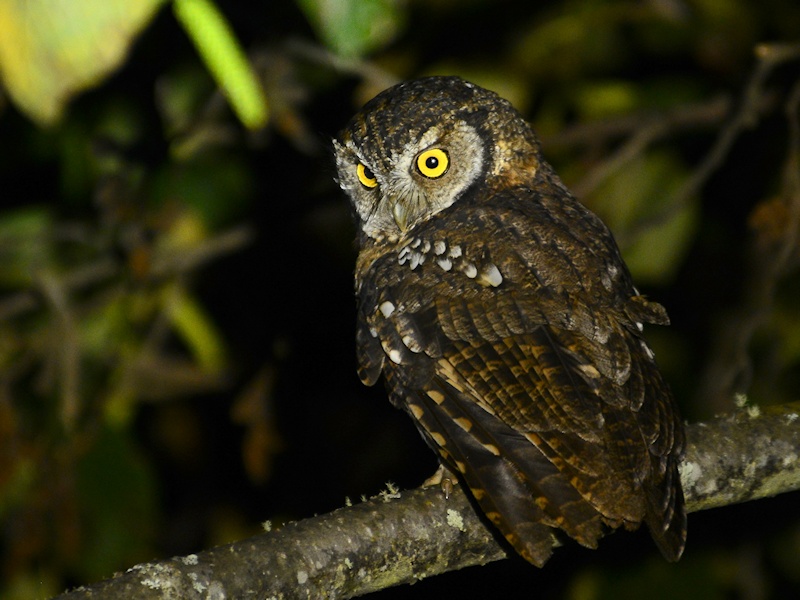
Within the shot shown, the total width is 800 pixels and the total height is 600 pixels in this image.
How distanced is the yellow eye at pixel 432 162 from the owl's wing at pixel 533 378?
0.34m

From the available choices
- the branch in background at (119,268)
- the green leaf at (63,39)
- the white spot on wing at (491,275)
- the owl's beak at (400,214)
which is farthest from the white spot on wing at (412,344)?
the branch in background at (119,268)

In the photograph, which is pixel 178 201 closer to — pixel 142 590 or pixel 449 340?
pixel 449 340

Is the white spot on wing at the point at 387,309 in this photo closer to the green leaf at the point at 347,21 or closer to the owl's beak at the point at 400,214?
the owl's beak at the point at 400,214

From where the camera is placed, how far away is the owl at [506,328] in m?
2.26

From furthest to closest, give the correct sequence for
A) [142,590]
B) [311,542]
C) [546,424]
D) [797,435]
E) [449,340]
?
[797,435], [449,340], [546,424], [311,542], [142,590]

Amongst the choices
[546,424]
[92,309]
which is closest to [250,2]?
[92,309]

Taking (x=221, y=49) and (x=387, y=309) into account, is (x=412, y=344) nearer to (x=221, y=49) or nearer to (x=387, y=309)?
(x=387, y=309)

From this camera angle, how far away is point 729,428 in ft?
8.95

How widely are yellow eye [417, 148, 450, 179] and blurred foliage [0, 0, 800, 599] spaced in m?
0.72

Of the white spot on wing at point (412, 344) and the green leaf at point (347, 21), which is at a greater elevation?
the green leaf at point (347, 21)

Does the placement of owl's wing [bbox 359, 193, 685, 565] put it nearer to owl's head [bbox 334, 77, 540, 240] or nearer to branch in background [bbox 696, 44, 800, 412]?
owl's head [bbox 334, 77, 540, 240]

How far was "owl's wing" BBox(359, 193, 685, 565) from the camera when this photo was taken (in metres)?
2.24

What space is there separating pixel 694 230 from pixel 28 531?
324cm

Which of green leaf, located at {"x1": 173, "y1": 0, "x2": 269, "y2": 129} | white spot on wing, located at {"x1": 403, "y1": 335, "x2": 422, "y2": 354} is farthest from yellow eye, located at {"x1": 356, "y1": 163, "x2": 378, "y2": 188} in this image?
green leaf, located at {"x1": 173, "y1": 0, "x2": 269, "y2": 129}
